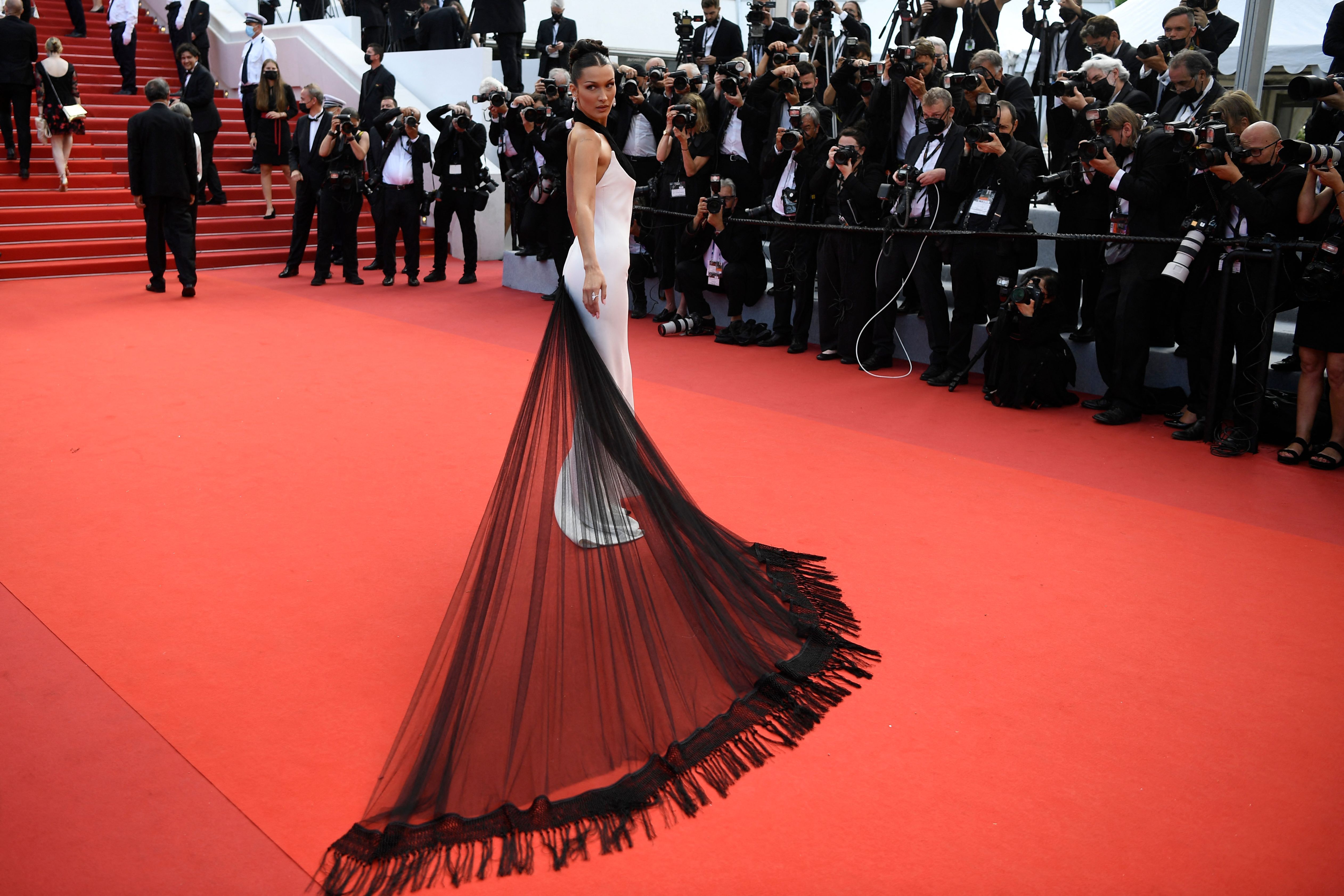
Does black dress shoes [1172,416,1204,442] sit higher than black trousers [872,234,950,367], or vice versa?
black trousers [872,234,950,367]

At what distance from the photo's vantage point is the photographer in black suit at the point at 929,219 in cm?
632

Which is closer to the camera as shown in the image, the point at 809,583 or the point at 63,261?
the point at 809,583

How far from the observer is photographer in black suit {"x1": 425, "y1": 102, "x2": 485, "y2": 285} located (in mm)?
9977

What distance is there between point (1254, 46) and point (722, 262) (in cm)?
413

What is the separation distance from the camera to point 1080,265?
616 centimetres

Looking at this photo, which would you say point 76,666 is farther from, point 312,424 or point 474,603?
point 312,424

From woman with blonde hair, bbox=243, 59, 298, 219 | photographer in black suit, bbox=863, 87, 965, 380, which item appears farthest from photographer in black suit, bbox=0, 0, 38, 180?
photographer in black suit, bbox=863, 87, 965, 380

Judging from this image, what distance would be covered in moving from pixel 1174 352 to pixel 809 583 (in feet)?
11.1

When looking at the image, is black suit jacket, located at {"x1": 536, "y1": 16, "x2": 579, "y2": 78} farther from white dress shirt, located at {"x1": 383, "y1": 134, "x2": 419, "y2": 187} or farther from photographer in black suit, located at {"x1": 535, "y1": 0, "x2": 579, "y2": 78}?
white dress shirt, located at {"x1": 383, "y1": 134, "x2": 419, "y2": 187}

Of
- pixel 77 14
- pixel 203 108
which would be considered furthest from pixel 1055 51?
pixel 77 14

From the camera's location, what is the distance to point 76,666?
9.89ft

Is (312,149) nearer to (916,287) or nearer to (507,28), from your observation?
(507,28)

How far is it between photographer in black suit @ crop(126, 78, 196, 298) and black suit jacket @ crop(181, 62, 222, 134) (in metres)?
2.34

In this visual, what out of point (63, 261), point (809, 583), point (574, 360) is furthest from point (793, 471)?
point (63, 261)
